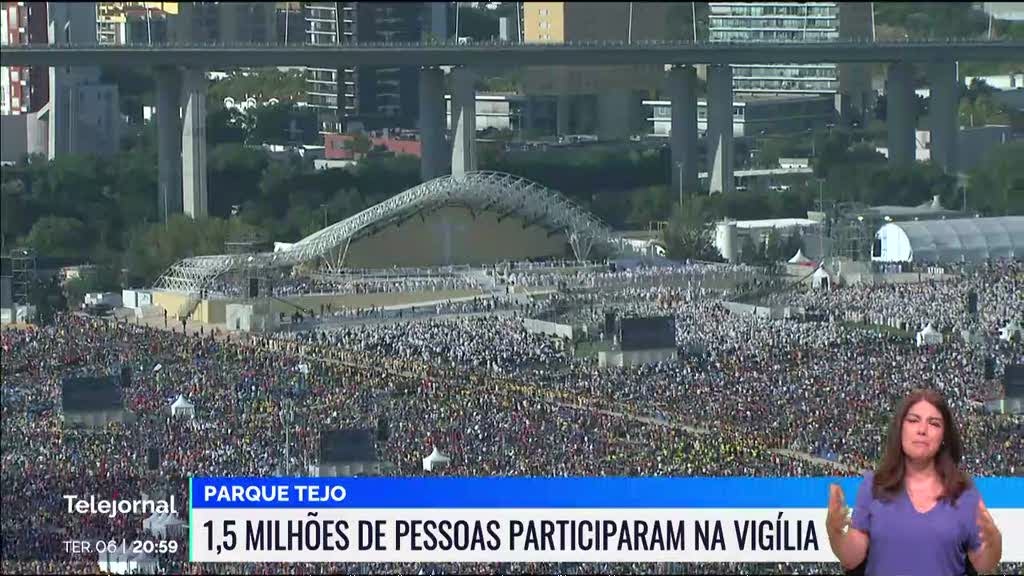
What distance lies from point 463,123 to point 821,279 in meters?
15.3

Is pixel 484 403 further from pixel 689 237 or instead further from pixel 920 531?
pixel 920 531

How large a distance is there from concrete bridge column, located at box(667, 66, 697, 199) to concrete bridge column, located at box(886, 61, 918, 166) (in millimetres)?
3774

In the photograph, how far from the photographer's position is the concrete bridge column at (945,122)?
53031 mm

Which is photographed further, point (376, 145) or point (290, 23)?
point (290, 23)

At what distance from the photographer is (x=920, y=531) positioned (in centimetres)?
489

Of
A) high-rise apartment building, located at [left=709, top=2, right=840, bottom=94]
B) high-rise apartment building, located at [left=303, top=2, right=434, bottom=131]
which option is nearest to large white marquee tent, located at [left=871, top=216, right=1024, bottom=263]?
high-rise apartment building, located at [left=303, top=2, right=434, bottom=131]

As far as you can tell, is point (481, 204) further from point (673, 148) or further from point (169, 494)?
point (169, 494)

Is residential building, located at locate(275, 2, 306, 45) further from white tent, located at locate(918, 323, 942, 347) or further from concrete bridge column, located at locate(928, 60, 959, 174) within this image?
white tent, located at locate(918, 323, 942, 347)

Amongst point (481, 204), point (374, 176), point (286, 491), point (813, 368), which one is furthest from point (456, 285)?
point (286, 491)

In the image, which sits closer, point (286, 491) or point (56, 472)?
point (286, 491)

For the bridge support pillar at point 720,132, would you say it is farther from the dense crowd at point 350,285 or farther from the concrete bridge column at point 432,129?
the dense crowd at point 350,285

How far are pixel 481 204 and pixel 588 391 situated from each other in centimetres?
1508

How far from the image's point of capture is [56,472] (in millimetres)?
21922

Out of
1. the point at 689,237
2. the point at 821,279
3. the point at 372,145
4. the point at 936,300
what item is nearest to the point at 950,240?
the point at 821,279
